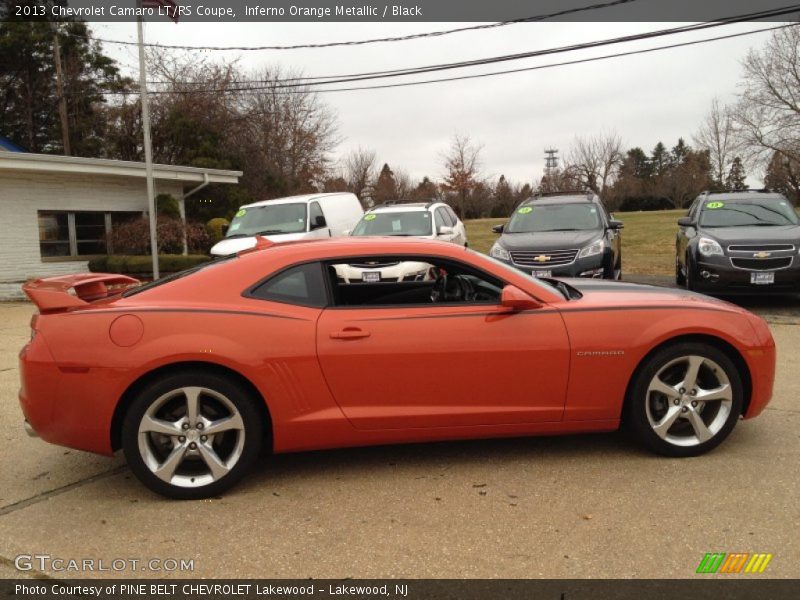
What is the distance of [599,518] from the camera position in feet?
10.5

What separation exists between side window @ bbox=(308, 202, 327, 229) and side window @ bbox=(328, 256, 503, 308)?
299 inches

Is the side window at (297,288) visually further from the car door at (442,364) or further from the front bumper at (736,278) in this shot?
the front bumper at (736,278)

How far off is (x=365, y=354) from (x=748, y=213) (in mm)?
8978

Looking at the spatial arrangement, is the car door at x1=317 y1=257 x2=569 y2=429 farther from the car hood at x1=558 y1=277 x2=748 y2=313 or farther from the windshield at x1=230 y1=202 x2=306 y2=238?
the windshield at x1=230 y1=202 x2=306 y2=238

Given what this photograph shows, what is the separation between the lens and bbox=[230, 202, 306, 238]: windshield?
12508 millimetres

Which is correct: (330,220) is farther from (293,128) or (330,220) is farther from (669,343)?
(293,128)

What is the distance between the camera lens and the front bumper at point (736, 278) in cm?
892

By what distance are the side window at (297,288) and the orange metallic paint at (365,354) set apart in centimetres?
6

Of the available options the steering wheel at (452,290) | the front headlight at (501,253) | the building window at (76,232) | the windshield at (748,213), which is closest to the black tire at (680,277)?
the windshield at (748,213)

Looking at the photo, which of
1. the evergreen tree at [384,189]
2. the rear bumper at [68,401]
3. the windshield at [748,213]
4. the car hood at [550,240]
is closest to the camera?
the rear bumper at [68,401]

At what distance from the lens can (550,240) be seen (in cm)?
998

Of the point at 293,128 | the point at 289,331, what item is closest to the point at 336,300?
the point at 289,331

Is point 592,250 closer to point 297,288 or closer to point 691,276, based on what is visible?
point 691,276

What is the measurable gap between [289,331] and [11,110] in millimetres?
37372
